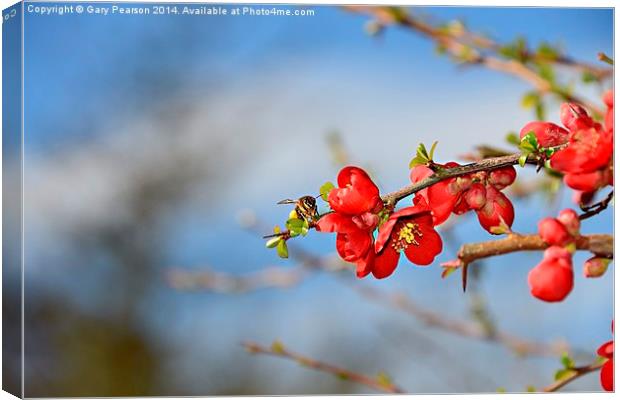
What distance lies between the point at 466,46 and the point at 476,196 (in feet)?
1.64

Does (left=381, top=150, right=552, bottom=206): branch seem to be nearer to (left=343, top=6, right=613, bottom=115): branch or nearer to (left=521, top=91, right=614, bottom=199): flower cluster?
(left=521, top=91, right=614, bottom=199): flower cluster

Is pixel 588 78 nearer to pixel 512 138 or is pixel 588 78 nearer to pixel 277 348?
pixel 512 138

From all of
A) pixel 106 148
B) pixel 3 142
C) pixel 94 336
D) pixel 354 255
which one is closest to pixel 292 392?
pixel 94 336

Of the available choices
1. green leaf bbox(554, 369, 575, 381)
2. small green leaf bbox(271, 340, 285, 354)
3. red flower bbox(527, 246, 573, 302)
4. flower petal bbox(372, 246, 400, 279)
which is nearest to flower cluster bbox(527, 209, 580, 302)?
red flower bbox(527, 246, 573, 302)

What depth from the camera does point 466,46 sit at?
3.19 feet

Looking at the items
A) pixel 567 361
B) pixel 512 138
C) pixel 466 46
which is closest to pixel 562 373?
pixel 567 361

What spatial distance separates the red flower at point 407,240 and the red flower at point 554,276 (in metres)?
0.09

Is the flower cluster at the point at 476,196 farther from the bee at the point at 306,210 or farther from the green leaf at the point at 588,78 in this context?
the green leaf at the point at 588,78

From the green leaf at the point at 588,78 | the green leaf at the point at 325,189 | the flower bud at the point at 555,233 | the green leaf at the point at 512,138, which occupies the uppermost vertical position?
the green leaf at the point at 588,78

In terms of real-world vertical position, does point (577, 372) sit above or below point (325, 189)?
below

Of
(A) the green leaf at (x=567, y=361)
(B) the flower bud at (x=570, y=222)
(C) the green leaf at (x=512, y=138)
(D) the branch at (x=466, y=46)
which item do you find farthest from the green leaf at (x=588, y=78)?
(B) the flower bud at (x=570, y=222)

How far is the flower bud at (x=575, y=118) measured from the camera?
494 millimetres

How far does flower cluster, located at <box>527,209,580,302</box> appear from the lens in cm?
46

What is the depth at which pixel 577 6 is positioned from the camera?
3.29 ft
